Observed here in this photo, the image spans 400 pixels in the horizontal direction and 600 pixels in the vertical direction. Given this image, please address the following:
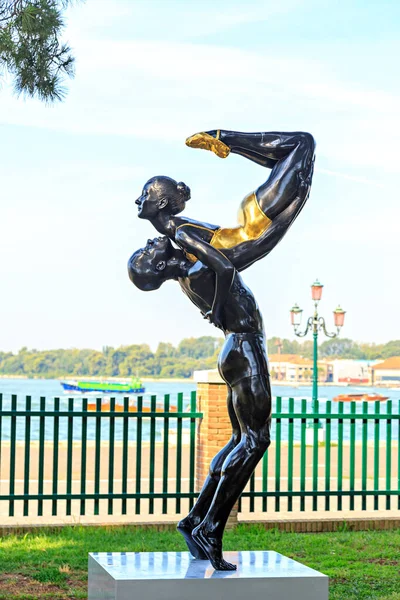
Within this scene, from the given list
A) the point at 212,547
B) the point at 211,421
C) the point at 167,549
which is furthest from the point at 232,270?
the point at 211,421

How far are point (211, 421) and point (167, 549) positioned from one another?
171cm

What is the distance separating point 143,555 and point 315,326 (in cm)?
2090

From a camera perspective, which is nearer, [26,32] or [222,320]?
[222,320]

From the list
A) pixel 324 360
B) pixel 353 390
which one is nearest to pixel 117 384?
pixel 324 360

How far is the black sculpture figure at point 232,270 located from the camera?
16.0 ft

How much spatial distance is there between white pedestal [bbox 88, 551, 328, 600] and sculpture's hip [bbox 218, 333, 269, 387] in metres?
1.00

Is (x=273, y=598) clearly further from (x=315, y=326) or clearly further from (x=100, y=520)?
(x=315, y=326)

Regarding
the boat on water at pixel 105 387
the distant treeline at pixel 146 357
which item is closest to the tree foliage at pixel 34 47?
the boat on water at pixel 105 387

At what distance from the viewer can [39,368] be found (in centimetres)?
9800

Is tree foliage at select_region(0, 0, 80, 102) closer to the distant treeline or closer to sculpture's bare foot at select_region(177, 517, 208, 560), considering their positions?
sculpture's bare foot at select_region(177, 517, 208, 560)

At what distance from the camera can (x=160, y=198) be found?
516 centimetres

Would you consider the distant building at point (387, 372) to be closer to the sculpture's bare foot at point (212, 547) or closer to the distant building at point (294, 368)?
the distant building at point (294, 368)

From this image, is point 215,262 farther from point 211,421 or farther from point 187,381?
point 187,381

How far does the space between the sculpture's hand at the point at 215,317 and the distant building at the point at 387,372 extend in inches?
3814
